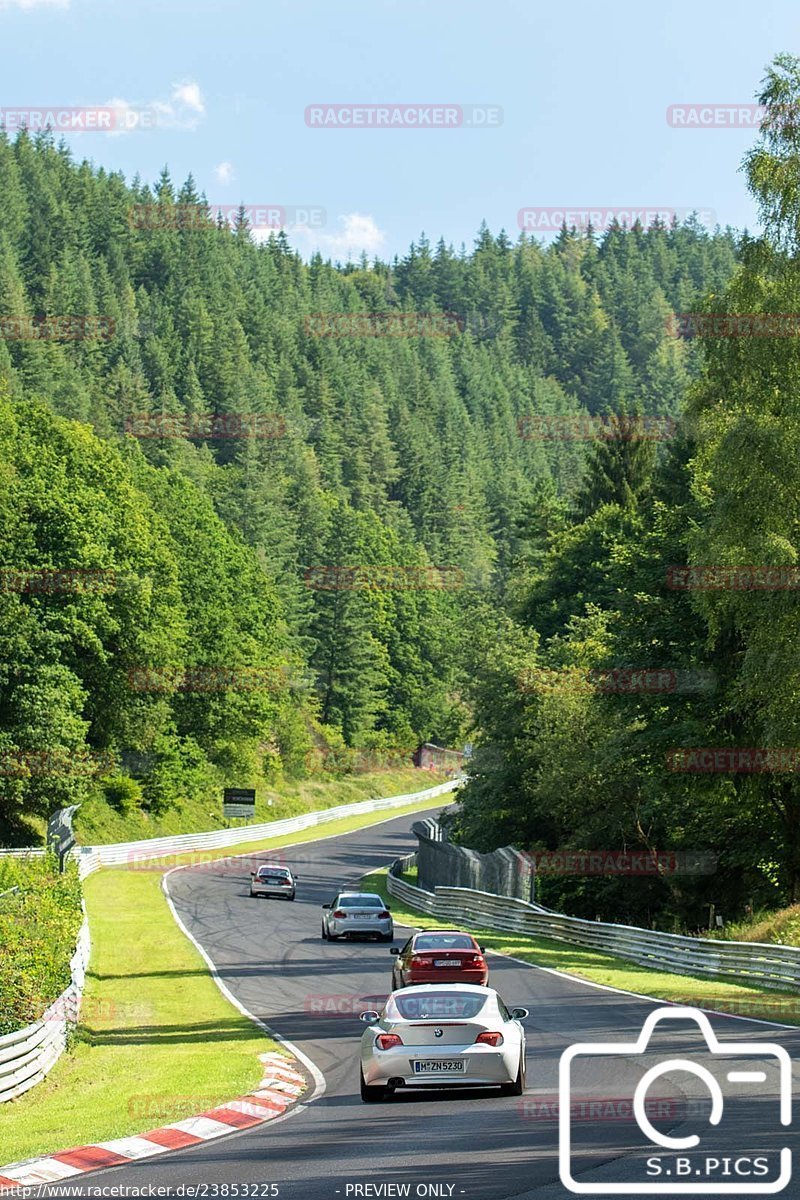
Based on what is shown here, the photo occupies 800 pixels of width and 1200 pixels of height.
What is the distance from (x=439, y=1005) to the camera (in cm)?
1627

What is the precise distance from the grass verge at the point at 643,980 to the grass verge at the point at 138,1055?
25.9 ft

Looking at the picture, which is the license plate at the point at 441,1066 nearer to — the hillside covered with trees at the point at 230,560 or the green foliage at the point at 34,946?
the green foliage at the point at 34,946

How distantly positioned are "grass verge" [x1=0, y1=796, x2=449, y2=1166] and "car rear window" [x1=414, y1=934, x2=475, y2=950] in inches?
125

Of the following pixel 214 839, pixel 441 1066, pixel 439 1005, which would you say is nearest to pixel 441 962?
pixel 439 1005

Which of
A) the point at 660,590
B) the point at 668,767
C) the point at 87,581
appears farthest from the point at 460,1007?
the point at 87,581

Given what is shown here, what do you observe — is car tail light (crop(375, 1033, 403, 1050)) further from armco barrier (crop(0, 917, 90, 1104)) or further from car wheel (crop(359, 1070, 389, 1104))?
armco barrier (crop(0, 917, 90, 1104))

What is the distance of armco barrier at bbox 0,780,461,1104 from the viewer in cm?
1964

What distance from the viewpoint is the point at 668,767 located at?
137 ft

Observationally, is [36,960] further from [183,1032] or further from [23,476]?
[23,476]

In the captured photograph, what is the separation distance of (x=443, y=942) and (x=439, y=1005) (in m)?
9.63

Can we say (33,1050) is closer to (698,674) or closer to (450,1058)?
(450,1058)

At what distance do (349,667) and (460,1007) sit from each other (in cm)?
11990

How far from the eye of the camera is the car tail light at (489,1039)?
52.6ft

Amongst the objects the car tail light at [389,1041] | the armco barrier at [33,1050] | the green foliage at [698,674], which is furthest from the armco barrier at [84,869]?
the green foliage at [698,674]
